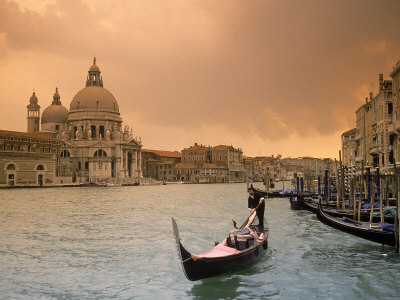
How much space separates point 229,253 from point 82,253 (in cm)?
443

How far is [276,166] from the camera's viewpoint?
128625mm

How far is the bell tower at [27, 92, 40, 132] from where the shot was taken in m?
81.4

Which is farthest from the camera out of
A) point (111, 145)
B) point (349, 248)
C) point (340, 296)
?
point (111, 145)

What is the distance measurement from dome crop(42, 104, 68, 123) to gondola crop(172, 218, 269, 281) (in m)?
77.4

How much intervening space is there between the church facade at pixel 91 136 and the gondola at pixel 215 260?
5917 cm

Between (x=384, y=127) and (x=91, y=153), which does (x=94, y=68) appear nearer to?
(x=91, y=153)

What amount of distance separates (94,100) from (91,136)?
Answer: 627cm

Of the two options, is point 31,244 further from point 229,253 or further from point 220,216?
point 220,216

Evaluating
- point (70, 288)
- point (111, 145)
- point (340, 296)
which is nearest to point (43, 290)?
point (70, 288)

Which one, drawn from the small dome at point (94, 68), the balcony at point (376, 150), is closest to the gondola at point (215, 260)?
the balcony at point (376, 150)

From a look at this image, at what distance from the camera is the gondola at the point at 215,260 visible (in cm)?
714

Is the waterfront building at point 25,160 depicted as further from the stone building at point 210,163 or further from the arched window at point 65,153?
the stone building at point 210,163

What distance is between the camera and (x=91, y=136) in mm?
75812

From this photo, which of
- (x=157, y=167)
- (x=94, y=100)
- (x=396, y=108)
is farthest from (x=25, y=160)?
(x=396, y=108)
